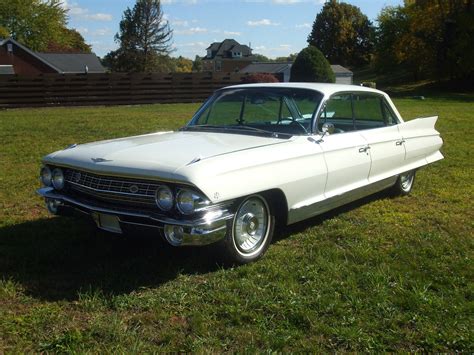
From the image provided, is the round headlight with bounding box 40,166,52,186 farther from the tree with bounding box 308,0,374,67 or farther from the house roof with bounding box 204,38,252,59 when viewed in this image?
the house roof with bounding box 204,38,252,59

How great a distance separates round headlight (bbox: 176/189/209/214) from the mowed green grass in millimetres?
436

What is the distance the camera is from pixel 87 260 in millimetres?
4449

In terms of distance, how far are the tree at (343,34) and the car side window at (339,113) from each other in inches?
2588

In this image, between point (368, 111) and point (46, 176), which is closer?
point (46, 176)

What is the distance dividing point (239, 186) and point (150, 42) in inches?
2546

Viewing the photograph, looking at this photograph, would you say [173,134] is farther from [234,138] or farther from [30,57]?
[30,57]

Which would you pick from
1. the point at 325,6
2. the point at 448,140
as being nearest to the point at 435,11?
the point at 448,140

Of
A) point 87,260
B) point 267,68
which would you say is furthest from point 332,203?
point 267,68

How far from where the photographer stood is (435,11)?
124 feet

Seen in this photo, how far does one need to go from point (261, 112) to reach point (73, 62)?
54109 mm

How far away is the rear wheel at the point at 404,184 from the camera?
6.51 m

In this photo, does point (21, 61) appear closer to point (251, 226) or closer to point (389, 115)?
point (389, 115)

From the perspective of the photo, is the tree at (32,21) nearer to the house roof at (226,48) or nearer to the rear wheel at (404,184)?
the house roof at (226,48)

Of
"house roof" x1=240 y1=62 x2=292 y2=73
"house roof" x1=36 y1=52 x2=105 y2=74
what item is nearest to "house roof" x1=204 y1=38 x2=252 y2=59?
"house roof" x1=240 y1=62 x2=292 y2=73
